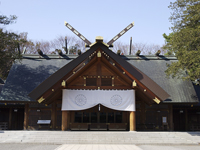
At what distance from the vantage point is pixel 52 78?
45.4ft

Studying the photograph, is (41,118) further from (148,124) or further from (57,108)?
(148,124)

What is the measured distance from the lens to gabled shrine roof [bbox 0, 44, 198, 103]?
16.0 metres

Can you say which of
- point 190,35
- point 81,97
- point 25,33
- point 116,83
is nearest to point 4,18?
point 81,97

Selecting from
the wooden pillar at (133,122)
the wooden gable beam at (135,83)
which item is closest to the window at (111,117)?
the wooden pillar at (133,122)

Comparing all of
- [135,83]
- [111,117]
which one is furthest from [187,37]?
[111,117]

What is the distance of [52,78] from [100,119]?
4.75m

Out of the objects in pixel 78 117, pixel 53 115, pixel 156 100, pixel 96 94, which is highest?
pixel 96 94

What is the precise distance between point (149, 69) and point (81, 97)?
6.81 m

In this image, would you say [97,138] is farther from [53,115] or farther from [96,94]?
[53,115]

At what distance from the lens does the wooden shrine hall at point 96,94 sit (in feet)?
45.8

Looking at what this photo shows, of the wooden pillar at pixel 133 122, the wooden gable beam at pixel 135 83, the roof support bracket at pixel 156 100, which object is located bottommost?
the wooden pillar at pixel 133 122

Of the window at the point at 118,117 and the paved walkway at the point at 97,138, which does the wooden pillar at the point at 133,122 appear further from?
the window at the point at 118,117

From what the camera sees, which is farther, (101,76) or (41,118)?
(41,118)

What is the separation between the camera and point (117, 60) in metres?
14.0
